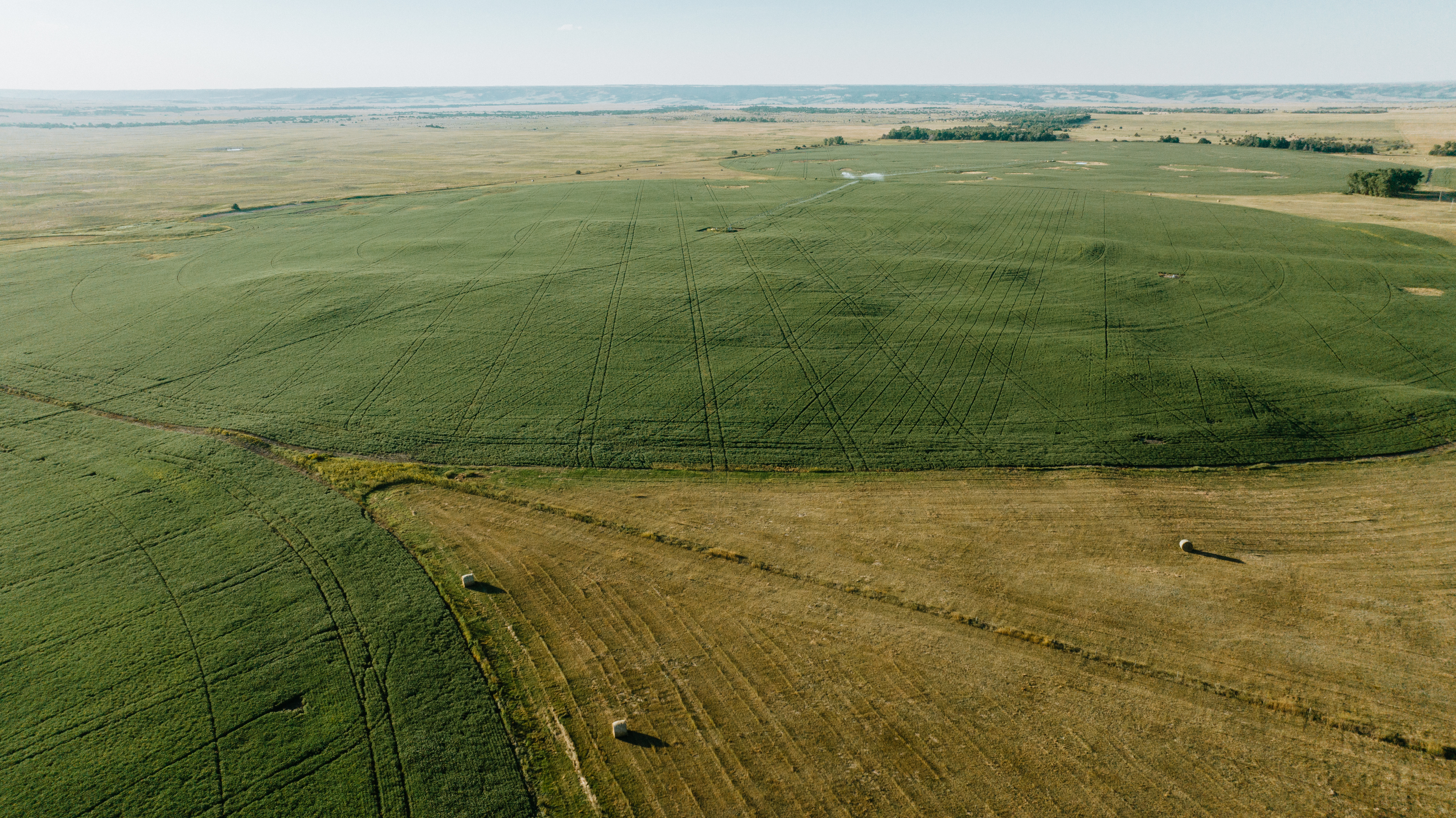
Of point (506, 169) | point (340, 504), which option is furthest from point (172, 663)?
point (506, 169)

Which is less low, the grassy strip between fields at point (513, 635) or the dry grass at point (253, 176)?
the dry grass at point (253, 176)

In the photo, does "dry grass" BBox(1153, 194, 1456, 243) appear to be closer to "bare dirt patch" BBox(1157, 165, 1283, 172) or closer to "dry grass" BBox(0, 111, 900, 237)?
"bare dirt patch" BBox(1157, 165, 1283, 172)

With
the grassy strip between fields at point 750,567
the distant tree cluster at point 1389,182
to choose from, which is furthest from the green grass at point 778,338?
the distant tree cluster at point 1389,182

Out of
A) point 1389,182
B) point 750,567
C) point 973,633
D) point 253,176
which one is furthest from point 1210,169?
point 253,176

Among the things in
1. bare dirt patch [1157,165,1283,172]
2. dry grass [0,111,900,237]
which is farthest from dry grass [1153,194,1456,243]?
dry grass [0,111,900,237]

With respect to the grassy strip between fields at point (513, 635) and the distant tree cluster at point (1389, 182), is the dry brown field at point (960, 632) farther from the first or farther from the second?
the distant tree cluster at point (1389, 182)

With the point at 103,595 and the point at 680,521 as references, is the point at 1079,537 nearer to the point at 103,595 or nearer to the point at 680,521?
the point at 680,521

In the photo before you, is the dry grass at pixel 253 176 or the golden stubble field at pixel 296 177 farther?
the dry grass at pixel 253 176
